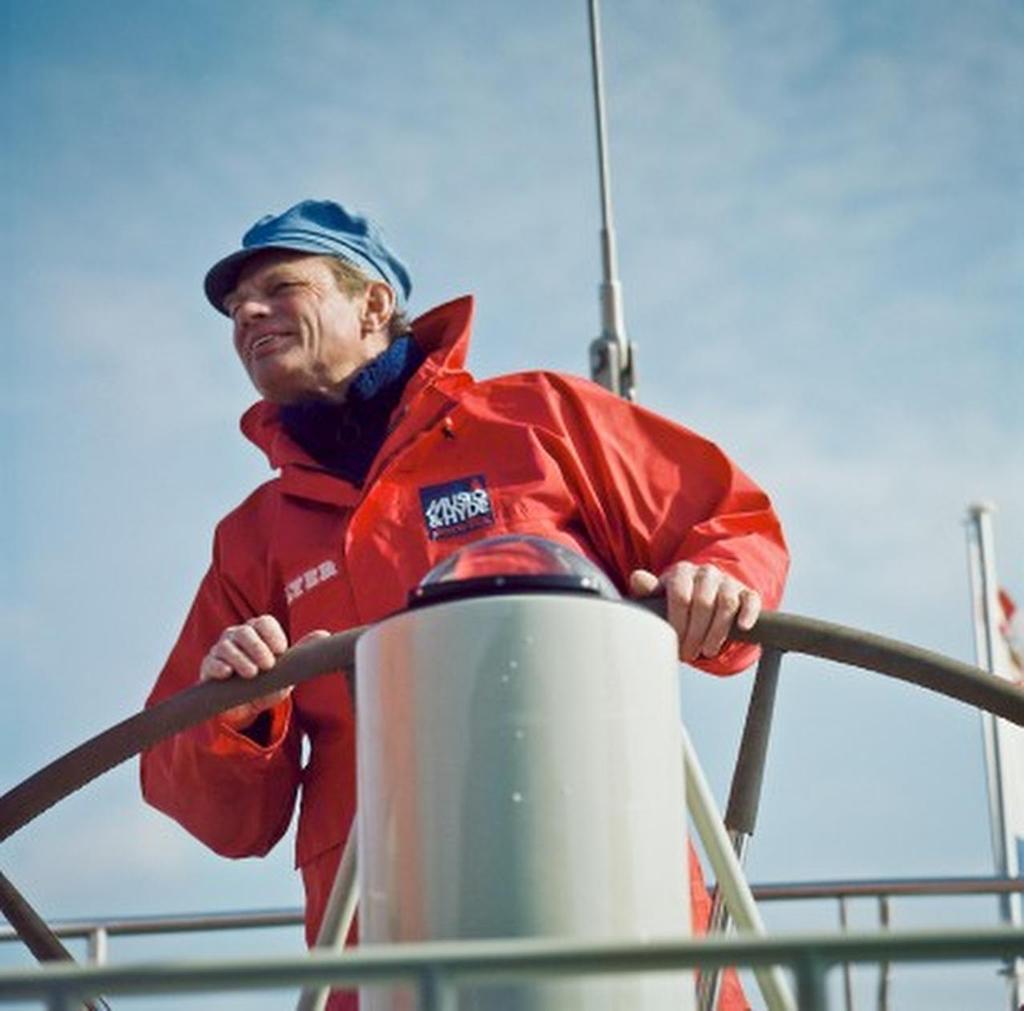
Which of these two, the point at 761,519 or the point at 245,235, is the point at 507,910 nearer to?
the point at 761,519

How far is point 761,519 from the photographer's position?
2.11m

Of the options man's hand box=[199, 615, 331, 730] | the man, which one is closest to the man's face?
the man

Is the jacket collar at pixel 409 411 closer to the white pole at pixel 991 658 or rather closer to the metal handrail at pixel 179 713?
the metal handrail at pixel 179 713

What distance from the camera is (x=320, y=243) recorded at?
2631 millimetres

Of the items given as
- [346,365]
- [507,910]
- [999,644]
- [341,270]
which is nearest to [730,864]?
[507,910]

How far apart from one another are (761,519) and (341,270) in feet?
2.82

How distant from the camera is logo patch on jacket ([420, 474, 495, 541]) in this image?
2.20 metres

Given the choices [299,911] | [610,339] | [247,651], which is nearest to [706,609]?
[247,651]

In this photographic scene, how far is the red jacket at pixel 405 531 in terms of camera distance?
2088 millimetres

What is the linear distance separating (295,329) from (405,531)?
457 mm

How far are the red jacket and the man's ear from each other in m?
0.20

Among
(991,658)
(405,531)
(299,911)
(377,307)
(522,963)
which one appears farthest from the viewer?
(991,658)

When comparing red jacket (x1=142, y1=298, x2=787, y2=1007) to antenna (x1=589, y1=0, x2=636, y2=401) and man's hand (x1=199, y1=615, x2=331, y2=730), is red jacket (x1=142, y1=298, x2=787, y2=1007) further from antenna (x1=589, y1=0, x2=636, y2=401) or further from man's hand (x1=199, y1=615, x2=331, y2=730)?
antenna (x1=589, y1=0, x2=636, y2=401)

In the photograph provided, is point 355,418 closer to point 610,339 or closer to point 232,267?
point 232,267
